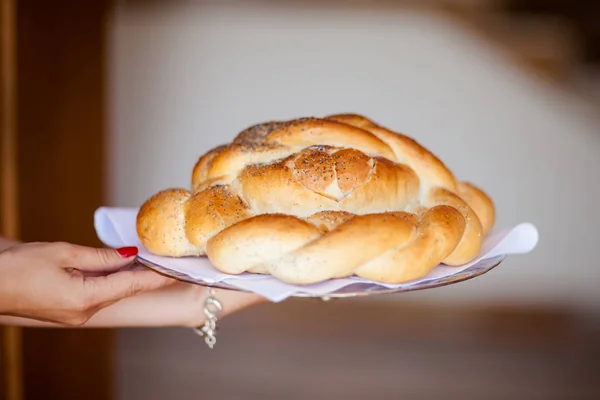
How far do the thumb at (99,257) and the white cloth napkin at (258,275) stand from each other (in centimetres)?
2

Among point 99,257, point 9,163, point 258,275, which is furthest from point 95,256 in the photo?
point 9,163

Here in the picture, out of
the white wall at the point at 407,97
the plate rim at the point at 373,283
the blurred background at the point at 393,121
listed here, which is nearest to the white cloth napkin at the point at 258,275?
the plate rim at the point at 373,283

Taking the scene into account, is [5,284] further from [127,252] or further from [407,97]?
[407,97]

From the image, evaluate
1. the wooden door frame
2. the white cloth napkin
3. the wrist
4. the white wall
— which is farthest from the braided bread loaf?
the white wall

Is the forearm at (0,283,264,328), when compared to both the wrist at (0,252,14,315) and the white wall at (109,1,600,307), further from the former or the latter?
the white wall at (109,1,600,307)

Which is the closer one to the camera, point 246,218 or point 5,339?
point 246,218

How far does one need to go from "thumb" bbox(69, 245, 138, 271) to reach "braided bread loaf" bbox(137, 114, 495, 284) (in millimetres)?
48

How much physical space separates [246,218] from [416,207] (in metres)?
0.33

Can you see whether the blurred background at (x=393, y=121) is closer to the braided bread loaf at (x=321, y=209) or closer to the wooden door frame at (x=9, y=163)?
the wooden door frame at (x=9, y=163)

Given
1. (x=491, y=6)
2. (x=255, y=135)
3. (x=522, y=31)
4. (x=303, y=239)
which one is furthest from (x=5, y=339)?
(x=491, y=6)

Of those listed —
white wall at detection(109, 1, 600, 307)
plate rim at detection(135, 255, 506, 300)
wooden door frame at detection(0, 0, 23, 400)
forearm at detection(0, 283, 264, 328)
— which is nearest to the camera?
plate rim at detection(135, 255, 506, 300)

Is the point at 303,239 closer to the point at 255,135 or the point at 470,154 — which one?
the point at 255,135

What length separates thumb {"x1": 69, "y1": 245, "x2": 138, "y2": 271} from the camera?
1240mm

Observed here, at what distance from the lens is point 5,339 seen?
8.25 ft
